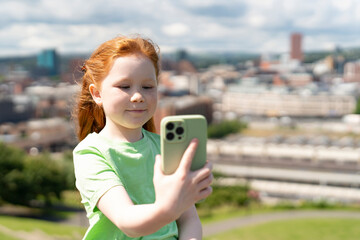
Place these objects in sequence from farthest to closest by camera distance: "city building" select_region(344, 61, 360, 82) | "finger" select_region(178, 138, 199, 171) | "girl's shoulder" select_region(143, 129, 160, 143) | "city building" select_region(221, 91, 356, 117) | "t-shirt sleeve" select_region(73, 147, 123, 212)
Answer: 1. "city building" select_region(344, 61, 360, 82)
2. "city building" select_region(221, 91, 356, 117)
3. "girl's shoulder" select_region(143, 129, 160, 143)
4. "t-shirt sleeve" select_region(73, 147, 123, 212)
5. "finger" select_region(178, 138, 199, 171)

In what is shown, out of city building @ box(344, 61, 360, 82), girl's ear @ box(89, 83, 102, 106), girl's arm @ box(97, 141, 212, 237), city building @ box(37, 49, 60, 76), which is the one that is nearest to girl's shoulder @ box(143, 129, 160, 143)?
girl's ear @ box(89, 83, 102, 106)

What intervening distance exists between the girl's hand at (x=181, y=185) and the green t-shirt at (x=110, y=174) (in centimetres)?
13

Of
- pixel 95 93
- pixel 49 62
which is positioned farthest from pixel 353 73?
pixel 95 93

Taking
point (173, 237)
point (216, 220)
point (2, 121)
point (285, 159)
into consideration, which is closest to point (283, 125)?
point (285, 159)

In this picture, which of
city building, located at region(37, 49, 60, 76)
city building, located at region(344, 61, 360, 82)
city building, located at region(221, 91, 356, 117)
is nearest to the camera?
city building, located at region(221, 91, 356, 117)

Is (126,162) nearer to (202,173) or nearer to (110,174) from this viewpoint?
(110,174)

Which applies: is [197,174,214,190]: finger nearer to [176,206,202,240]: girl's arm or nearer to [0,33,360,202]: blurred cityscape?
[176,206,202,240]: girl's arm

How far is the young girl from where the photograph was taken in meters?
0.95

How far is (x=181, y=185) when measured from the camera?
0.91 meters

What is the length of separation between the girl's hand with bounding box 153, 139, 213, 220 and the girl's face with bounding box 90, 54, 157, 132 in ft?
0.64

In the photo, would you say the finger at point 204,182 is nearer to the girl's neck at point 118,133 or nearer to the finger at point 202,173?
the finger at point 202,173

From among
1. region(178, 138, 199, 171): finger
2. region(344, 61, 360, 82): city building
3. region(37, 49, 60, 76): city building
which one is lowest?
region(344, 61, 360, 82): city building

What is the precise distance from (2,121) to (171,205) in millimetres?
43252

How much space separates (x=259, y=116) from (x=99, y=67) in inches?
2142
